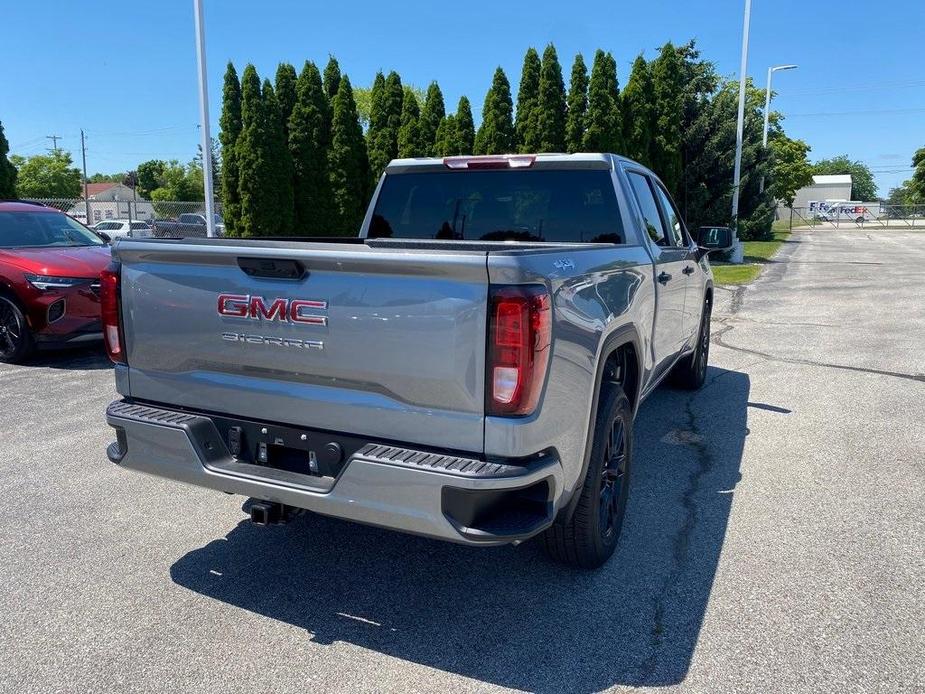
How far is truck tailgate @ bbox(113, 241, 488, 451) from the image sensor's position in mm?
2633

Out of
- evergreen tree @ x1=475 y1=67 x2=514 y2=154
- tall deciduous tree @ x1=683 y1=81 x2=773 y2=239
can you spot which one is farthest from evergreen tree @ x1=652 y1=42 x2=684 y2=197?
evergreen tree @ x1=475 y1=67 x2=514 y2=154

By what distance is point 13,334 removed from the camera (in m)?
8.12

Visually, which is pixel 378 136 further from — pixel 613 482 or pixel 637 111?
pixel 613 482

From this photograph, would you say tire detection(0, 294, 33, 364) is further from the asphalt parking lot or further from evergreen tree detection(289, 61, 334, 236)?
evergreen tree detection(289, 61, 334, 236)

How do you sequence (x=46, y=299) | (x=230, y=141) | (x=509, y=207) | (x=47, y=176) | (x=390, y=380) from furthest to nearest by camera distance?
(x=47, y=176)
(x=230, y=141)
(x=46, y=299)
(x=509, y=207)
(x=390, y=380)

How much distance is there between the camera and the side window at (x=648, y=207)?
4824mm

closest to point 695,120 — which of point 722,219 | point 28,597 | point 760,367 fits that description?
point 722,219

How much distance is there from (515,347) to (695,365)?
Answer: 15.6ft

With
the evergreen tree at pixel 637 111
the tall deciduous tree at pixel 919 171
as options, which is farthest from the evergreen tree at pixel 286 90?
the tall deciduous tree at pixel 919 171

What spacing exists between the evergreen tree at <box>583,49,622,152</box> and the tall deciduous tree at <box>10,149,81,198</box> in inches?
3346

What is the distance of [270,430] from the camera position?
10.0ft

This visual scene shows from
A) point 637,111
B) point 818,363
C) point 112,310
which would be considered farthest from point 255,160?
point 112,310

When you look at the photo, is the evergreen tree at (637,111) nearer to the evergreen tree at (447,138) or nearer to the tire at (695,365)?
the evergreen tree at (447,138)

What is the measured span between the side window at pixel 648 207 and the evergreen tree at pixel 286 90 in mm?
18585
